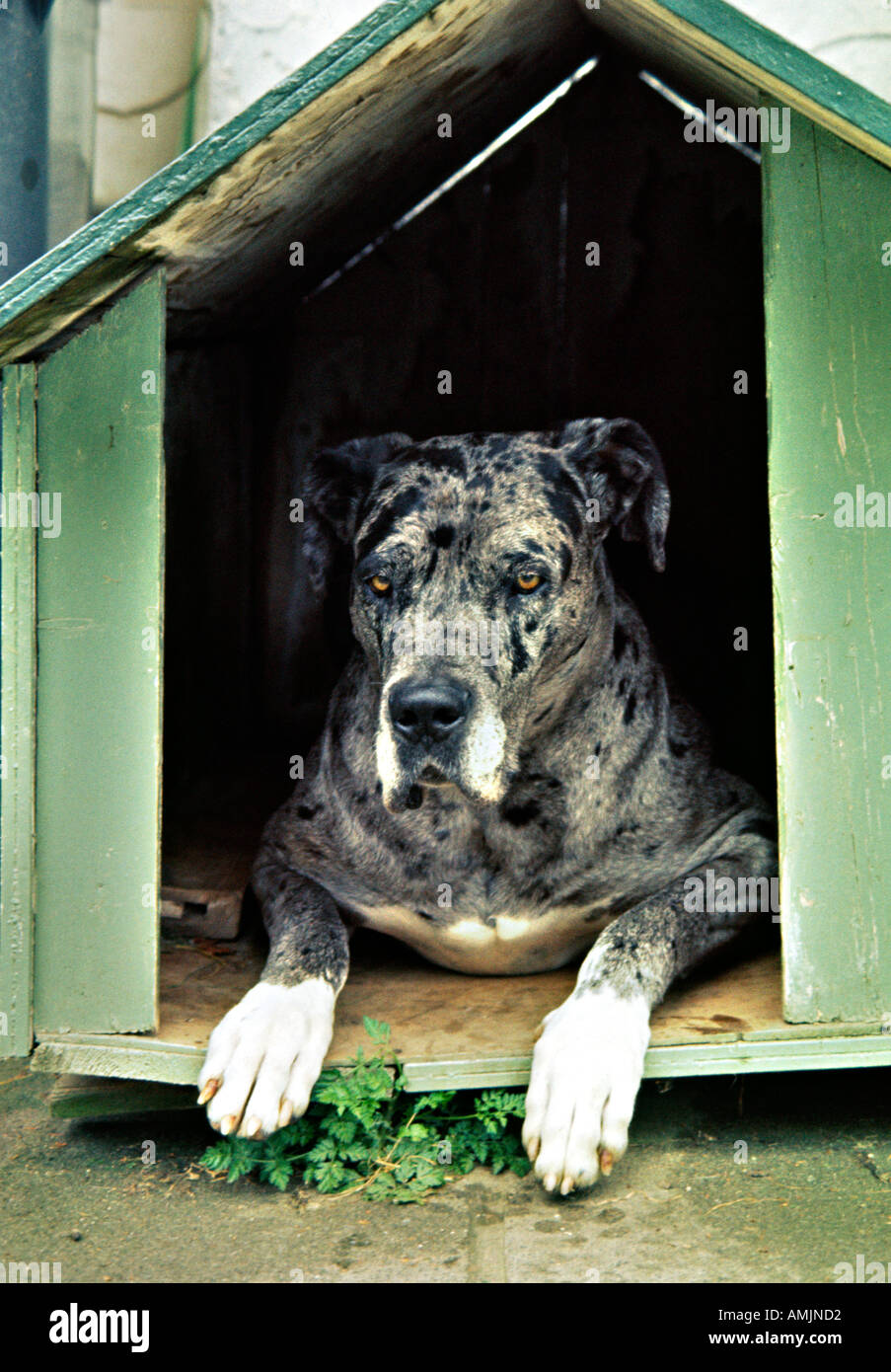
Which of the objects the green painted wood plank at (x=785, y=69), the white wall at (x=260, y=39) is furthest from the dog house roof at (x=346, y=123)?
the white wall at (x=260, y=39)

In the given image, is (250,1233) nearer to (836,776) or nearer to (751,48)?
(836,776)

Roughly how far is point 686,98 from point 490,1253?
142 inches

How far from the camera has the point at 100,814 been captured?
9.32 ft

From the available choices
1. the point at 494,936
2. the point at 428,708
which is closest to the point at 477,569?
the point at 428,708

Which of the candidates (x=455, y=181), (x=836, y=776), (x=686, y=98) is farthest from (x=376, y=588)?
(x=455, y=181)

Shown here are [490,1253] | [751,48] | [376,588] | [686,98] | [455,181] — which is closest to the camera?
[490,1253]

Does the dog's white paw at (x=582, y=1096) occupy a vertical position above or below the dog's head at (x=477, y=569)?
below

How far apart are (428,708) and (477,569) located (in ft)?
1.39

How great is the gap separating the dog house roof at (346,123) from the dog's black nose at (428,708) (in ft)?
3.46

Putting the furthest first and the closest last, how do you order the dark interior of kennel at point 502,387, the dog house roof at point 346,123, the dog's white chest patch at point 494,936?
the dark interior of kennel at point 502,387
the dog's white chest patch at point 494,936
the dog house roof at point 346,123

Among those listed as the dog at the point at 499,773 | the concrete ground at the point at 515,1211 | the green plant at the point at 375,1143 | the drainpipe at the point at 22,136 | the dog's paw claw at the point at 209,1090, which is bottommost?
the concrete ground at the point at 515,1211

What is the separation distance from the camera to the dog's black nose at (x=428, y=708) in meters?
2.79

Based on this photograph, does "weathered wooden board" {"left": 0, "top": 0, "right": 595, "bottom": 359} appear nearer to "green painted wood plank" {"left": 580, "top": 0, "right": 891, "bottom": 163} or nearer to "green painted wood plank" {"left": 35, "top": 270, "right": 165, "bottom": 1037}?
"green painted wood plank" {"left": 35, "top": 270, "right": 165, "bottom": 1037}

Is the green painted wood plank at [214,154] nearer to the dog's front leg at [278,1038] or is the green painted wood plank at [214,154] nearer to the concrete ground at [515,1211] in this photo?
the dog's front leg at [278,1038]
